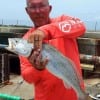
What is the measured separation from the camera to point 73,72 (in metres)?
3.91

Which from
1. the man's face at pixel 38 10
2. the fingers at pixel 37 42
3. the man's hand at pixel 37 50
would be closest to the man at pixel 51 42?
the man's face at pixel 38 10

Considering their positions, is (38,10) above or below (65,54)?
above

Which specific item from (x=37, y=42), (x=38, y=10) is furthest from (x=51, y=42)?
(x=37, y=42)

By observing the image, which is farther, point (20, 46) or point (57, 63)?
point (57, 63)

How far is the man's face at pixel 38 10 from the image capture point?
156 inches

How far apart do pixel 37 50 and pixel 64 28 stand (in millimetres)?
703

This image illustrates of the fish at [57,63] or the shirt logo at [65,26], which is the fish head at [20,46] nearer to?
the fish at [57,63]

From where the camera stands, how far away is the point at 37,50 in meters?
3.41

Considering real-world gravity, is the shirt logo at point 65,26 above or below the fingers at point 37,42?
above

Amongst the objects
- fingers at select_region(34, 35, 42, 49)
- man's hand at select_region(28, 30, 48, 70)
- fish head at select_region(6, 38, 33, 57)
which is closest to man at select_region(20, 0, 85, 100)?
man's hand at select_region(28, 30, 48, 70)

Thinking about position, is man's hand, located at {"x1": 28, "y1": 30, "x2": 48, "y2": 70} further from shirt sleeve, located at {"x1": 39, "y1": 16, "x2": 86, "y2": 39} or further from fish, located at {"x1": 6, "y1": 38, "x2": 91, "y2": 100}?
shirt sleeve, located at {"x1": 39, "y1": 16, "x2": 86, "y2": 39}

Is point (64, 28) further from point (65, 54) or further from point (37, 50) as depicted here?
point (37, 50)

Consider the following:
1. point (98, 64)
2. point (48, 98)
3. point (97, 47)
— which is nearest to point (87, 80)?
point (98, 64)

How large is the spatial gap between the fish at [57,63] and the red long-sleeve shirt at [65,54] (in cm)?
17
